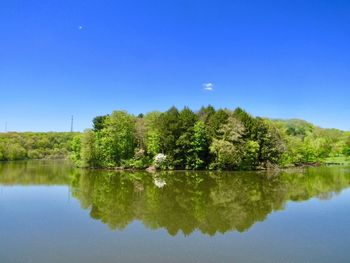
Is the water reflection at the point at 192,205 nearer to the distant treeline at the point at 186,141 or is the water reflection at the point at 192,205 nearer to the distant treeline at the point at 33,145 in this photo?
the distant treeline at the point at 186,141

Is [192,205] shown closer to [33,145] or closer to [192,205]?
[192,205]

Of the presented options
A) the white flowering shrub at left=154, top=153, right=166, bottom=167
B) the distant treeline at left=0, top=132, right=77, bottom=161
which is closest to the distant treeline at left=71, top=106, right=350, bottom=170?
the white flowering shrub at left=154, top=153, right=166, bottom=167

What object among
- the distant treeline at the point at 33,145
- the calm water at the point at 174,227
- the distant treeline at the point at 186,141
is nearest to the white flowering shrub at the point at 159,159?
the distant treeline at the point at 186,141

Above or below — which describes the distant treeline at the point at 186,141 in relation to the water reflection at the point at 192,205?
above

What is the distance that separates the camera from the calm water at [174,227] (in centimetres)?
1048

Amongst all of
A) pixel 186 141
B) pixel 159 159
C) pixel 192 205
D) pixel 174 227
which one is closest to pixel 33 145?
pixel 159 159

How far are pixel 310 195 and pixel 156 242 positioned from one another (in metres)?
17.4

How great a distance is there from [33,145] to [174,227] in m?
114

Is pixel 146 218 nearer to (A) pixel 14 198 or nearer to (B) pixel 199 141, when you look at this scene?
(A) pixel 14 198

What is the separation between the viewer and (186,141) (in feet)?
158

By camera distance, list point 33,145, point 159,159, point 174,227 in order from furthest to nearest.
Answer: point 33,145
point 159,159
point 174,227

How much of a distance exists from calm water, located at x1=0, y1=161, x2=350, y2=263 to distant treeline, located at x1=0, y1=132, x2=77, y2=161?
83380 mm

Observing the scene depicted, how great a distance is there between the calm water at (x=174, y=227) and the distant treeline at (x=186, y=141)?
943 inches

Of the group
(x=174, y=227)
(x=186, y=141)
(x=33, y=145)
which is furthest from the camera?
(x=33, y=145)
